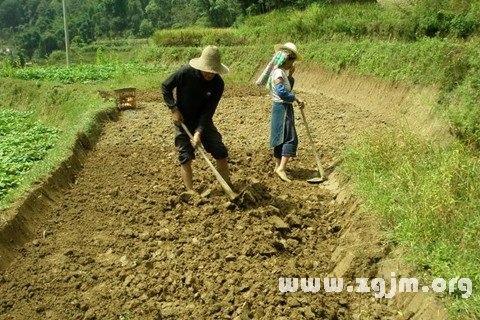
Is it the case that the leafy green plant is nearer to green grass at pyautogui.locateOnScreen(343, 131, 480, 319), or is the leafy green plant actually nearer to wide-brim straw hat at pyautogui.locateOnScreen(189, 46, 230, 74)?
wide-brim straw hat at pyautogui.locateOnScreen(189, 46, 230, 74)

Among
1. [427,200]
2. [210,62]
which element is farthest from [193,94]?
[427,200]

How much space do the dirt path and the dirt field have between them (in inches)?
0.5

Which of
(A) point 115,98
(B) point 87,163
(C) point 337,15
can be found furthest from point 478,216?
(C) point 337,15

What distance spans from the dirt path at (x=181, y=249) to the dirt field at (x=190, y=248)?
11mm

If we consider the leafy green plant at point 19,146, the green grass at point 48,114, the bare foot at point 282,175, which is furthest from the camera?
the leafy green plant at point 19,146

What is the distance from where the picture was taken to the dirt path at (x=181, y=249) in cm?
371

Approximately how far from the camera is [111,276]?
4.23 m

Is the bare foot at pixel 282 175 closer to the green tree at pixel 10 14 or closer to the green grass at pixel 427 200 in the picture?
the green grass at pixel 427 200

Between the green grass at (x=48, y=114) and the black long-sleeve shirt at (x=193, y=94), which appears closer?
the black long-sleeve shirt at (x=193, y=94)

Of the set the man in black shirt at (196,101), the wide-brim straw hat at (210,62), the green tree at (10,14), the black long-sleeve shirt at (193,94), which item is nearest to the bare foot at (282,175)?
the man in black shirt at (196,101)

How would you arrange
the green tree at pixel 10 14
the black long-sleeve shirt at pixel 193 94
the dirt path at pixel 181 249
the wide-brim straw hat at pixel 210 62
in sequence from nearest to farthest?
the dirt path at pixel 181 249
the wide-brim straw hat at pixel 210 62
the black long-sleeve shirt at pixel 193 94
the green tree at pixel 10 14

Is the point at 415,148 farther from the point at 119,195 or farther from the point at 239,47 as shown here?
the point at 239,47

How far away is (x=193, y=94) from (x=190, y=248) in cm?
183

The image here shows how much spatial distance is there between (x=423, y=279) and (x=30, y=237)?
3979mm
